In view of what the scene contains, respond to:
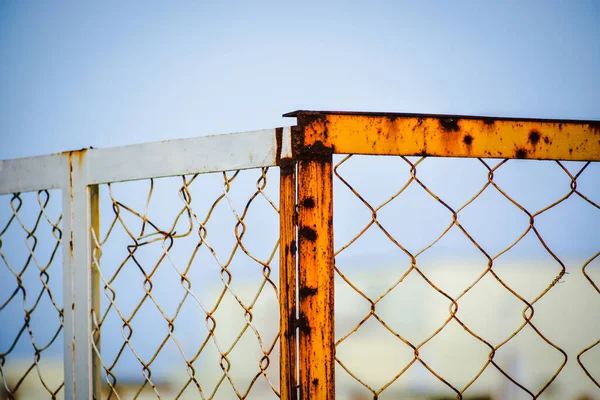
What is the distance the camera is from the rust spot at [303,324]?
707mm

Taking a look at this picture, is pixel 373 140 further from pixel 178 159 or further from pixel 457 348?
pixel 457 348

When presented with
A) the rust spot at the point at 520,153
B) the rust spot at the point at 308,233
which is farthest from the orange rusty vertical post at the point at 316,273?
the rust spot at the point at 520,153

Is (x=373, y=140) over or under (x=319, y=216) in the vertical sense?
over

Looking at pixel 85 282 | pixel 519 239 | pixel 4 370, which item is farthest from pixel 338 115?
pixel 4 370

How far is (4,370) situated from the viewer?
106 cm

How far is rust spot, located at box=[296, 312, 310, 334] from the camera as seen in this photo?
707mm

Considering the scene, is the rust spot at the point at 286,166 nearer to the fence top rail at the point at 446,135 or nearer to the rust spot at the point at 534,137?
the fence top rail at the point at 446,135

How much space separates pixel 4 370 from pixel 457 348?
1.25 m

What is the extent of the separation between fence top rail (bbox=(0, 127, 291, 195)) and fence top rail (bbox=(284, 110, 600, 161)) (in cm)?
6

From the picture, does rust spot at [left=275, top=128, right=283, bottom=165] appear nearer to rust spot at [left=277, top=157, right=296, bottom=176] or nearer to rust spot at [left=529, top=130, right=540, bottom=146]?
rust spot at [left=277, top=157, right=296, bottom=176]

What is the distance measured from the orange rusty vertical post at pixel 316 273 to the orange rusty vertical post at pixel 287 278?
1cm

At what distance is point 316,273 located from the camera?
2.34ft

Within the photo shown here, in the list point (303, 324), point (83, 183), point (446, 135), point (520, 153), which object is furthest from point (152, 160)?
point (520, 153)

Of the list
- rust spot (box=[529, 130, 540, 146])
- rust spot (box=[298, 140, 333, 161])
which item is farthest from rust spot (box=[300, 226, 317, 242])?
rust spot (box=[529, 130, 540, 146])
